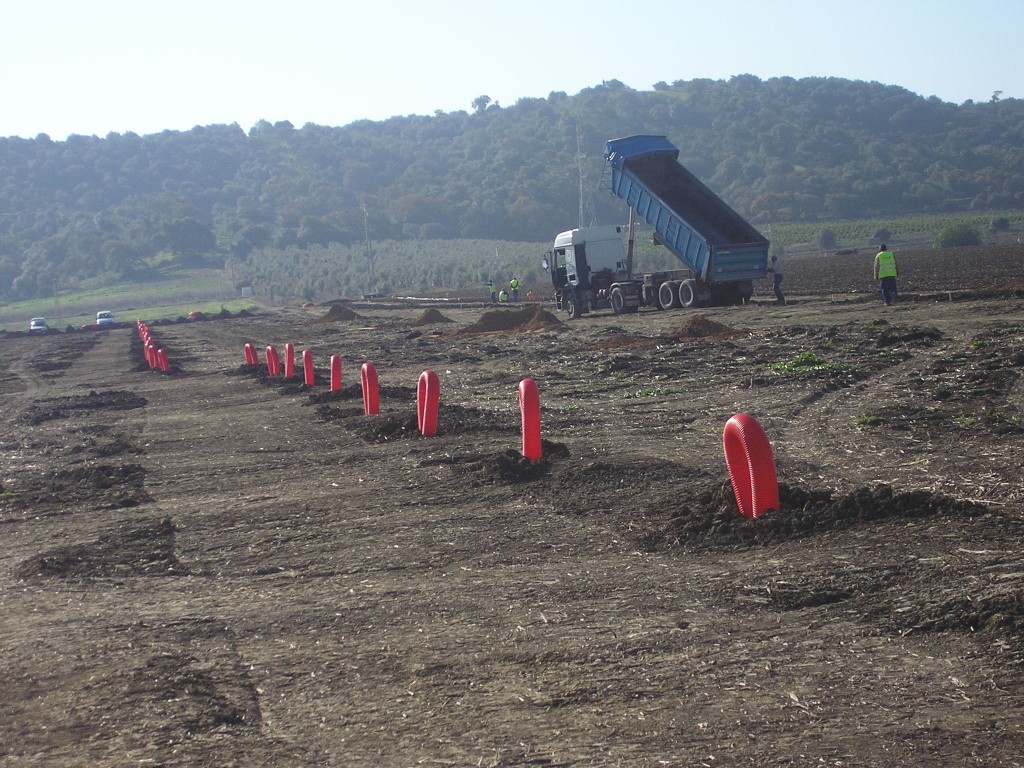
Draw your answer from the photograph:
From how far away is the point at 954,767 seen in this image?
13.8ft

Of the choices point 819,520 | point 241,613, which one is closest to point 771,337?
point 819,520

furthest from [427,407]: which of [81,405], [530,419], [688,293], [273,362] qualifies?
[688,293]

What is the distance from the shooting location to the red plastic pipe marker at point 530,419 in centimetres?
1073

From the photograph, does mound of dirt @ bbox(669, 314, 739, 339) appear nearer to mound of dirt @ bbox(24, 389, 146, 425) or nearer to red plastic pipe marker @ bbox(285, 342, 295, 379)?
red plastic pipe marker @ bbox(285, 342, 295, 379)

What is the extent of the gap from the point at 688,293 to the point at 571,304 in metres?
5.79

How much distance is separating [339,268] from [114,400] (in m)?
98.8

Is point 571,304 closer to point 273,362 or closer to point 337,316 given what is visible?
point 273,362

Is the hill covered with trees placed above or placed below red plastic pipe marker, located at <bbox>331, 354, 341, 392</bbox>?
above

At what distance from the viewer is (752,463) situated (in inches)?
310

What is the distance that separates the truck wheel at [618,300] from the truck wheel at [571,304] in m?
1.65

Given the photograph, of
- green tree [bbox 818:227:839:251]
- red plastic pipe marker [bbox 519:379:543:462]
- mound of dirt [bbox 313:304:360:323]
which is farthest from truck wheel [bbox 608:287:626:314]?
green tree [bbox 818:227:839:251]

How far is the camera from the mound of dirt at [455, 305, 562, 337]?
35.3 metres

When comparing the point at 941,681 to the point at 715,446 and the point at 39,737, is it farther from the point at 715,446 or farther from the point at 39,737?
the point at 715,446

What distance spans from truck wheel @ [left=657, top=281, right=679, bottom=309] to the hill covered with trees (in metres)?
62.2
